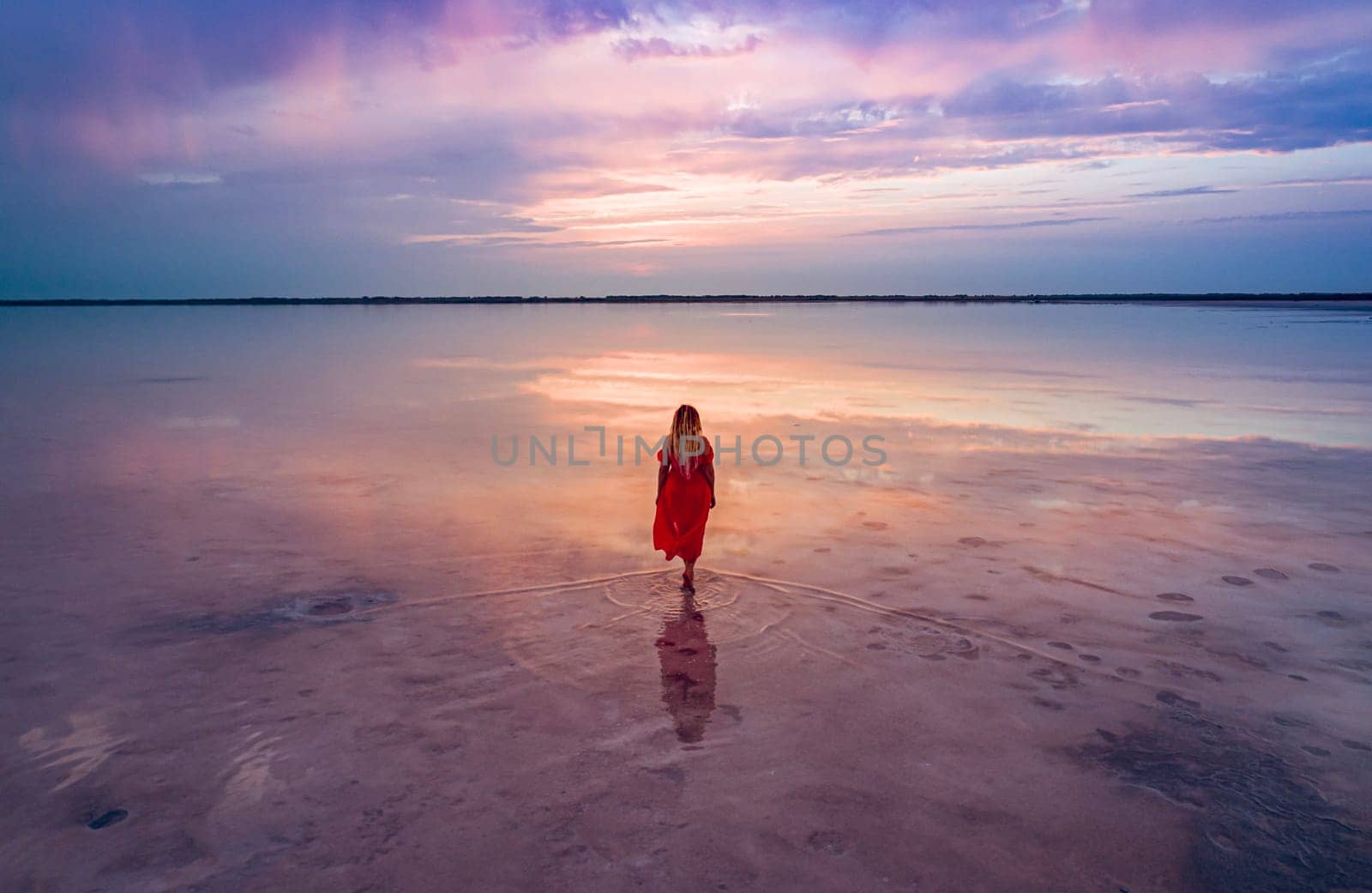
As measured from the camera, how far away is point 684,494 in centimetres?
775

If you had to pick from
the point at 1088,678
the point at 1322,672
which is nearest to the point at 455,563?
→ the point at 1088,678

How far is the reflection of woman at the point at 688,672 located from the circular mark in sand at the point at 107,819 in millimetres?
2826

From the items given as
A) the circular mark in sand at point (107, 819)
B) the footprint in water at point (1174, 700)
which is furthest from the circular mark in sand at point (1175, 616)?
the circular mark in sand at point (107, 819)

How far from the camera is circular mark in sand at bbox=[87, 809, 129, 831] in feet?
13.5

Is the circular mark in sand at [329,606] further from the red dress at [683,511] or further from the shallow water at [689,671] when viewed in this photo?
the red dress at [683,511]

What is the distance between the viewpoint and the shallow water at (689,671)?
13.0ft

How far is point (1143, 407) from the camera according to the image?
18.5 meters

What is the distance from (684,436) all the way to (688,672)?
→ 97.7 inches

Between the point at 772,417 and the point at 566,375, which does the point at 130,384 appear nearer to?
the point at 566,375

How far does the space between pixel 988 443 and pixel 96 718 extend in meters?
12.8

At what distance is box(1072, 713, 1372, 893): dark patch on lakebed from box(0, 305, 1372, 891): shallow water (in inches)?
0.8

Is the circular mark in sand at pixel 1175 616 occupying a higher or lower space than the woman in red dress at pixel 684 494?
lower

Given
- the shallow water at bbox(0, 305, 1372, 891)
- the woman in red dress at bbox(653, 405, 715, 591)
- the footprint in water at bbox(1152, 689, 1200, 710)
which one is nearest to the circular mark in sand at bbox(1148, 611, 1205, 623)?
the shallow water at bbox(0, 305, 1372, 891)

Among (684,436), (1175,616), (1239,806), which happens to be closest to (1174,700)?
(1239,806)
